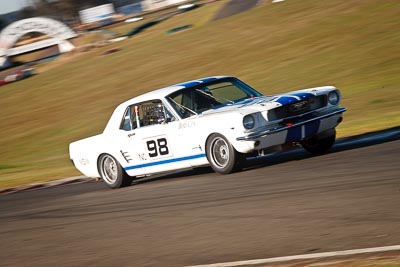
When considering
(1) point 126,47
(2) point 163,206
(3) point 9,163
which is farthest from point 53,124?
(2) point 163,206

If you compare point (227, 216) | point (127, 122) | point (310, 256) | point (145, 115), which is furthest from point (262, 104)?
point (310, 256)

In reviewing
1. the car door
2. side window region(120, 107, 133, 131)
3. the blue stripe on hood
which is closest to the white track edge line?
the blue stripe on hood

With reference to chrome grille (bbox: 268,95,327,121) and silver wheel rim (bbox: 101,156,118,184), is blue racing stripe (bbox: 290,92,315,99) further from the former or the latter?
silver wheel rim (bbox: 101,156,118,184)

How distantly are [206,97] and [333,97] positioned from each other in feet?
5.73

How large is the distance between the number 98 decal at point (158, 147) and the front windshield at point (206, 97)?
0.47 m

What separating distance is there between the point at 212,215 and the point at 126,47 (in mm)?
39173

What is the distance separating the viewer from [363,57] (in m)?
26.7

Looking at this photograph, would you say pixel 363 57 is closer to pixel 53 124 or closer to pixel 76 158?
pixel 53 124

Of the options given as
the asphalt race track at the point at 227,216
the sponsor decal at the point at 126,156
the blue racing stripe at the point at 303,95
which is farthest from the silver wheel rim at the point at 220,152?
the sponsor decal at the point at 126,156

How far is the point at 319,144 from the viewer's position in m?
11.1

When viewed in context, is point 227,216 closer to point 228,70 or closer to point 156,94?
point 156,94

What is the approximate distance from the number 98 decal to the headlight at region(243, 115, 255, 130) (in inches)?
60.1

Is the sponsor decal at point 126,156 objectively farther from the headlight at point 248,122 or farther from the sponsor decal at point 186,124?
the headlight at point 248,122

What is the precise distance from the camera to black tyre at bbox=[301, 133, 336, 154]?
435 inches
